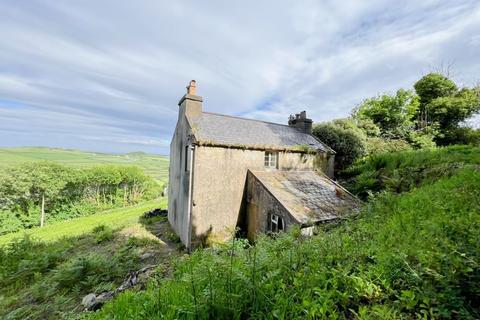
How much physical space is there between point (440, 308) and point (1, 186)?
3815cm

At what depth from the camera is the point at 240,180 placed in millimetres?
13430

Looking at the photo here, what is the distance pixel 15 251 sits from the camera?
42.9 feet

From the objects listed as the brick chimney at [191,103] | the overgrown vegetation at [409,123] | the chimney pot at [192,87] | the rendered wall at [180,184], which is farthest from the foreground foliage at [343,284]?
the overgrown vegetation at [409,123]

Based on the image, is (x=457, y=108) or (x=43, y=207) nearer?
(x=457, y=108)

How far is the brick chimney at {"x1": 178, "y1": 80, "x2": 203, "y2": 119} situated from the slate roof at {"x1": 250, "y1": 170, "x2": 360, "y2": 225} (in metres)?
5.14

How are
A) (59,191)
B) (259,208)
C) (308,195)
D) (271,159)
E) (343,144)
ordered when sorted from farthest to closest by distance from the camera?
1. (59,191)
2. (343,144)
3. (271,159)
4. (259,208)
5. (308,195)

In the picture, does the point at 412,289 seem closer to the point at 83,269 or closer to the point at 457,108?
the point at 83,269

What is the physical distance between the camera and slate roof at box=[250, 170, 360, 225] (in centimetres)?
1025

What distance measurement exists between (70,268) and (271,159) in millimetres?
11444

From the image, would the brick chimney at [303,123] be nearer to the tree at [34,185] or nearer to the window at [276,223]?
the window at [276,223]

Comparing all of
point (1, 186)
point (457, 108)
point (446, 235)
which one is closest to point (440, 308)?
point (446, 235)

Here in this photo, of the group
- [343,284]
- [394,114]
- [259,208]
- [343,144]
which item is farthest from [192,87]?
[394,114]

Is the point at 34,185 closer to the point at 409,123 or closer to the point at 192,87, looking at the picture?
the point at 192,87

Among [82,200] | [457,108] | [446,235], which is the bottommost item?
[82,200]
